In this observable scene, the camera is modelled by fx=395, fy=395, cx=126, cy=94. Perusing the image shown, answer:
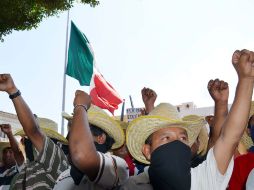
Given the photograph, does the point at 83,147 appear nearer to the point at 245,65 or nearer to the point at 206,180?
the point at 206,180

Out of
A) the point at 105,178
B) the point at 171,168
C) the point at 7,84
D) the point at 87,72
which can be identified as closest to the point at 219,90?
the point at 171,168

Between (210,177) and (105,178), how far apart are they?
62 cm

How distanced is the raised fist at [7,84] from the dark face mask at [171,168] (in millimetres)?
1448

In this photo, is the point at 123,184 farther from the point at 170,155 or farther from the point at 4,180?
the point at 4,180

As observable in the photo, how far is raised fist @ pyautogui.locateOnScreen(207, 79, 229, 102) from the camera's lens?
10.5ft

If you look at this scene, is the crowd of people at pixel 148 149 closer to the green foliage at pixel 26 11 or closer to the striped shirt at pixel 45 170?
the striped shirt at pixel 45 170

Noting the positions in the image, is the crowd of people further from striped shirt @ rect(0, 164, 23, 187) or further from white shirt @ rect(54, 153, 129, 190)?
striped shirt @ rect(0, 164, 23, 187)

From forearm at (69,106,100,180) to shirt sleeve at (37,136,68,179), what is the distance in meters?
1.02

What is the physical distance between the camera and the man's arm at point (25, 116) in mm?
3232

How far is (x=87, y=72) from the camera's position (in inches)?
448

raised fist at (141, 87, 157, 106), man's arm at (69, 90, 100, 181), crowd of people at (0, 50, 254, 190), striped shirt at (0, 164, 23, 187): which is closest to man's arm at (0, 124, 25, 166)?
striped shirt at (0, 164, 23, 187)

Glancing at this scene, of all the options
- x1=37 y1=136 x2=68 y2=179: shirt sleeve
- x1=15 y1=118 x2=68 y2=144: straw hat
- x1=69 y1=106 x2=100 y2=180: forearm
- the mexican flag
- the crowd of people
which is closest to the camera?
x1=69 y1=106 x2=100 y2=180: forearm

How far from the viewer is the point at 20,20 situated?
9.60 m

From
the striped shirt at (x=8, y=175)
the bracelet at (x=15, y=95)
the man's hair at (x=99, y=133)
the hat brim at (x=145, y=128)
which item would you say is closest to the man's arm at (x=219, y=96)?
the hat brim at (x=145, y=128)
